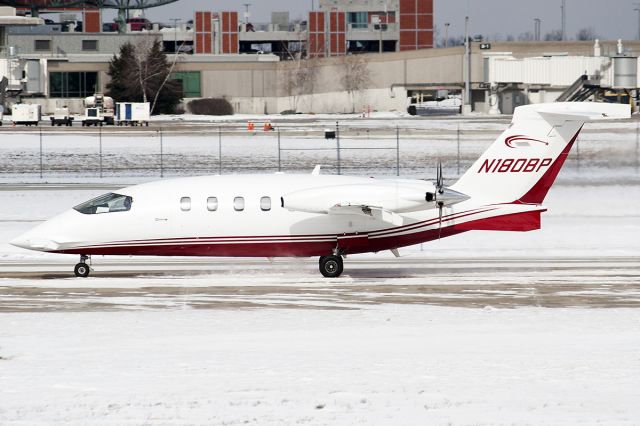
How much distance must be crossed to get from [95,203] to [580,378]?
1463cm

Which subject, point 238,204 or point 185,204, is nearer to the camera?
point 238,204

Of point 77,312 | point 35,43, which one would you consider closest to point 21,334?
point 77,312

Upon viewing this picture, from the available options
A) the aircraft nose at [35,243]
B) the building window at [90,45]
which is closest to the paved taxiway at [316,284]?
the aircraft nose at [35,243]

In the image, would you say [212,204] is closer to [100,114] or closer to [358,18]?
[100,114]

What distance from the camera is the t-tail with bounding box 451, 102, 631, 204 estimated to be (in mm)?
28984

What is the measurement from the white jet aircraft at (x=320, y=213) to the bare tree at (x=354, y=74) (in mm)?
109954

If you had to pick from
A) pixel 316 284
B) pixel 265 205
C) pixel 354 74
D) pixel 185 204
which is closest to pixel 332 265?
pixel 316 284

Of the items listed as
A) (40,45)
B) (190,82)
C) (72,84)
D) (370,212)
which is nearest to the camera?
(370,212)

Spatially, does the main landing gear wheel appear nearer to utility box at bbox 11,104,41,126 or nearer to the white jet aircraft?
the white jet aircraft

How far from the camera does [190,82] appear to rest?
139125 millimetres

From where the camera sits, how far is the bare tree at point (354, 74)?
138250 mm

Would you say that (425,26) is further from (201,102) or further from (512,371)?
(512,371)

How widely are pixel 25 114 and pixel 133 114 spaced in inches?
349

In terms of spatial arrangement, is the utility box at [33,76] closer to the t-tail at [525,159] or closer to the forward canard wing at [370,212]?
the forward canard wing at [370,212]
